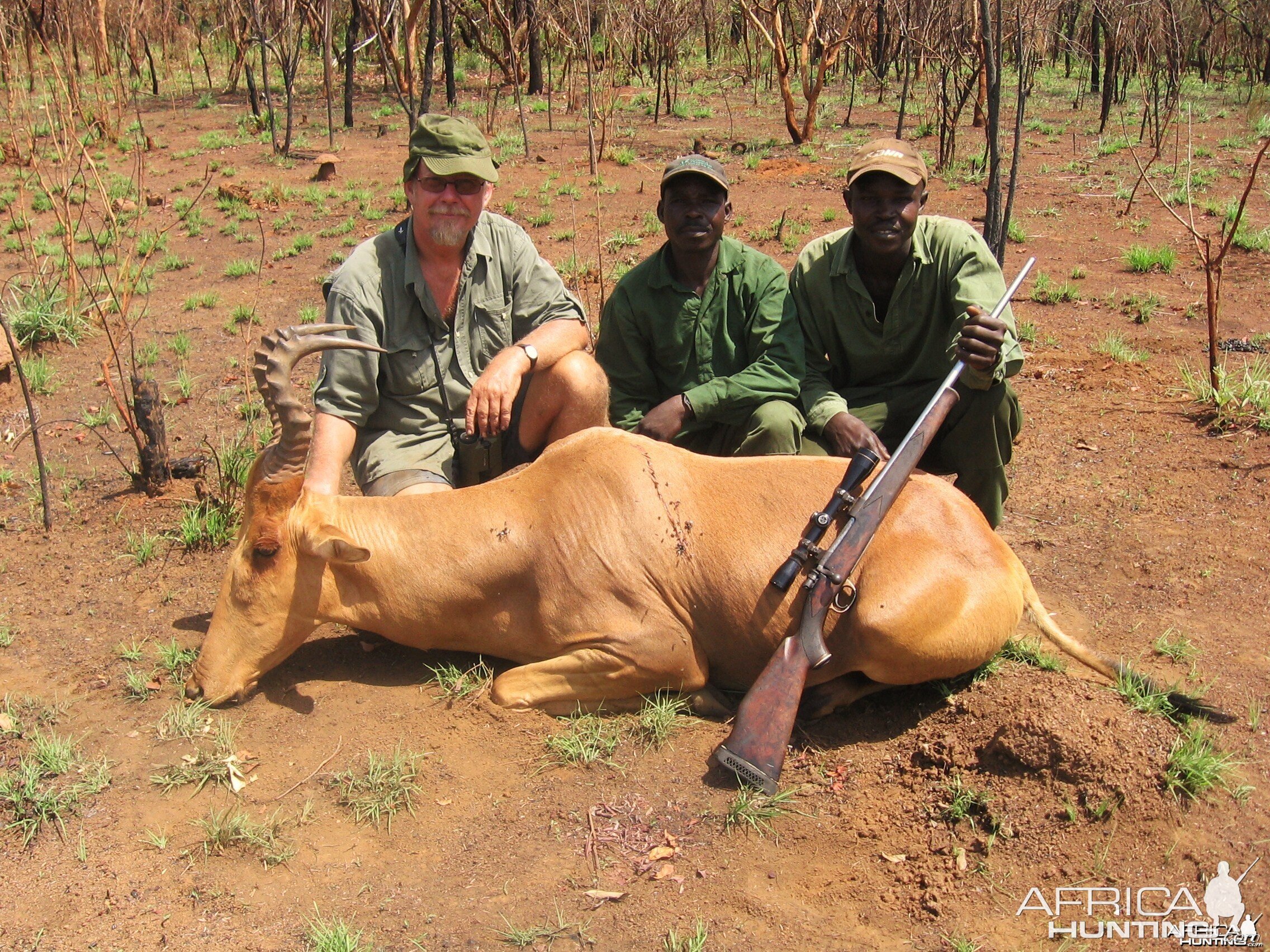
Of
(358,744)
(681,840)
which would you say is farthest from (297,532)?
(681,840)

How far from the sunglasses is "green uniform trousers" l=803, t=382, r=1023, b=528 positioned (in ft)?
7.49

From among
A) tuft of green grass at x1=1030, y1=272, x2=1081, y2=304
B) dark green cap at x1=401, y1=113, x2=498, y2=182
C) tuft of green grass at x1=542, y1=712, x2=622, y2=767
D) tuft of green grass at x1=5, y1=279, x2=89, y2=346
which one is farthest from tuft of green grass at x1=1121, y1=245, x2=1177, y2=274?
tuft of green grass at x1=5, y1=279, x2=89, y2=346

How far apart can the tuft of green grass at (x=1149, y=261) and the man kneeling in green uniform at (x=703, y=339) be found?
22.6 ft

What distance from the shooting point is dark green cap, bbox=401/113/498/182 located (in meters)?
5.57

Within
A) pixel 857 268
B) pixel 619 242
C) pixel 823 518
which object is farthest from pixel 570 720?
pixel 619 242

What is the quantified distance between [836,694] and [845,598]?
47 cm

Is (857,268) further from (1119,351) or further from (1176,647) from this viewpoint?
(1119,351)

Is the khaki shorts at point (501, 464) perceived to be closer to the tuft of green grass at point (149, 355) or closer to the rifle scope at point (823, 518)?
the rifle scope at point (823, 518)

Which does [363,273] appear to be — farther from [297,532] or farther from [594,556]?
[594,556]

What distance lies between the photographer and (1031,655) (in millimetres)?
4934

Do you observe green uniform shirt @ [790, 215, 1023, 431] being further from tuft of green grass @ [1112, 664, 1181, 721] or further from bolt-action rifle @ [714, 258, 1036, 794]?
tuft of green grass @ [1112, 664, 1181, 721]

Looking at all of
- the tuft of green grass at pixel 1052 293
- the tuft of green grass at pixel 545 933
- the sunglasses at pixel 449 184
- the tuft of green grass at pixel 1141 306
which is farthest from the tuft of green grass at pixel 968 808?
the tuft of green grass at pixel 1052 293

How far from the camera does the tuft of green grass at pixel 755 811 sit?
13.4 feet

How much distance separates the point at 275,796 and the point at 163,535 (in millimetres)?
2653
